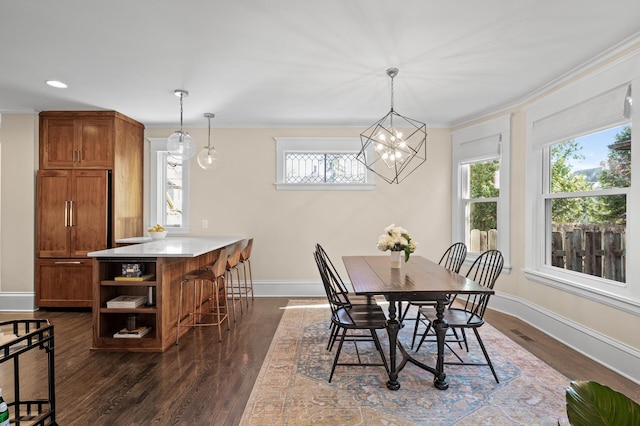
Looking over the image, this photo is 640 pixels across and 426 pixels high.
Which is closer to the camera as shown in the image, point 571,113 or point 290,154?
point 571,113

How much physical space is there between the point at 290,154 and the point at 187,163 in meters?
1.55

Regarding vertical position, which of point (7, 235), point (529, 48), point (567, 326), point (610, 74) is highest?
point (529, 48)

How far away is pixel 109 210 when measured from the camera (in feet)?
14.4

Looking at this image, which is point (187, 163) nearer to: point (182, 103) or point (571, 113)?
point (182, 103)

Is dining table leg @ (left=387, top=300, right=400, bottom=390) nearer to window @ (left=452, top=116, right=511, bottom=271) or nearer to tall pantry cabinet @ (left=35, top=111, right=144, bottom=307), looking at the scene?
window @ (left=452, top=116, right=511, bottom=271)

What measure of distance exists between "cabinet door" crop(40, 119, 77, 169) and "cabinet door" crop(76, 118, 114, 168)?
9 centimetres

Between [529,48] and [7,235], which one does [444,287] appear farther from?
[7,235]

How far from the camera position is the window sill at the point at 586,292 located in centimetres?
257

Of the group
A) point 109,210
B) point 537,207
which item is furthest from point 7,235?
point 537,207

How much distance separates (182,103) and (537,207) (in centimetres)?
430

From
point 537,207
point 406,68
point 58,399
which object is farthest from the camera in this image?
point 537,207

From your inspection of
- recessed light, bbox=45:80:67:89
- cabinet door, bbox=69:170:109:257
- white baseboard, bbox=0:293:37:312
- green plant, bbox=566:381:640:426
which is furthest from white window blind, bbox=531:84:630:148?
white baseboard, bbox=0:293:37:312

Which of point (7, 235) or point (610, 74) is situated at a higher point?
point (610, 74)

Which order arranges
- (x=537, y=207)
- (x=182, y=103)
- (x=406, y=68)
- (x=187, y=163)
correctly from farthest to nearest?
1. (x=187, y=163)
2. (x=182, y=103)
3. (x=537, y=207)
4. (x=406, y=68)
